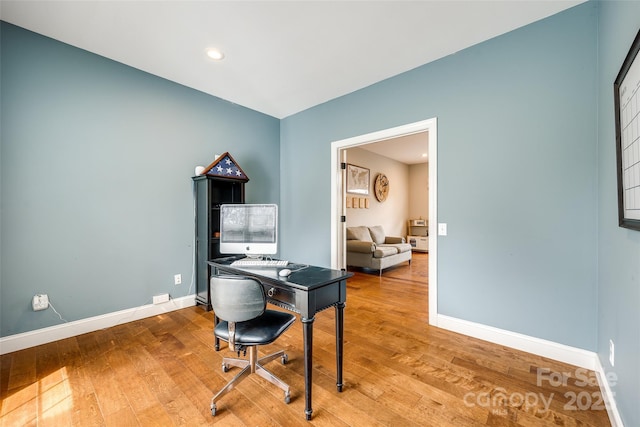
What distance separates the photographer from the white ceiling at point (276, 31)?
80.4 inches

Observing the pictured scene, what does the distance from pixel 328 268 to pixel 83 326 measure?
2.41m

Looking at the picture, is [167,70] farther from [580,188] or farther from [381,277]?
[381,277]

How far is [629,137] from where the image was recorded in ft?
3.95

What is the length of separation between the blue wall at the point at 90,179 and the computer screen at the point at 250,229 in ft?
3.97

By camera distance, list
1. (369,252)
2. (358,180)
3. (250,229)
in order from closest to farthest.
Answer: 1. (250,229)
2. (369,252)
3. (358,180)

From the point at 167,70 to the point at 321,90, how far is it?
1.78 metres

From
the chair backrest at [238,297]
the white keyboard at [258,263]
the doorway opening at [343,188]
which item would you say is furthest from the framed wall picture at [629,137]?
the white keyboard at [258,263]

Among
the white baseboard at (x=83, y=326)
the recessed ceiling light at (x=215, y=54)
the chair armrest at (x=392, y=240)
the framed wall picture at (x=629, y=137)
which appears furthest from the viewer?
the chair armrest at (x=392, y=240)

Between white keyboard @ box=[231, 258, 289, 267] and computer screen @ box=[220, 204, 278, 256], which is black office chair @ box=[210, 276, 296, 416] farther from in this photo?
computer screen @ box=[220, 204, 278, 256]

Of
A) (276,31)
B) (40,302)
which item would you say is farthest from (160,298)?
(276,31)

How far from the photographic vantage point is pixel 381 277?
4.83 meters

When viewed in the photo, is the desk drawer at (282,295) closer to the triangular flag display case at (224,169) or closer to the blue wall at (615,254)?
the blue wall at (615,254)

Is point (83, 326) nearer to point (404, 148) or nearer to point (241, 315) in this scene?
point (241, 315)

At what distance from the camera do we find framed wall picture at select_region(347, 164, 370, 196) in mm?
5980
